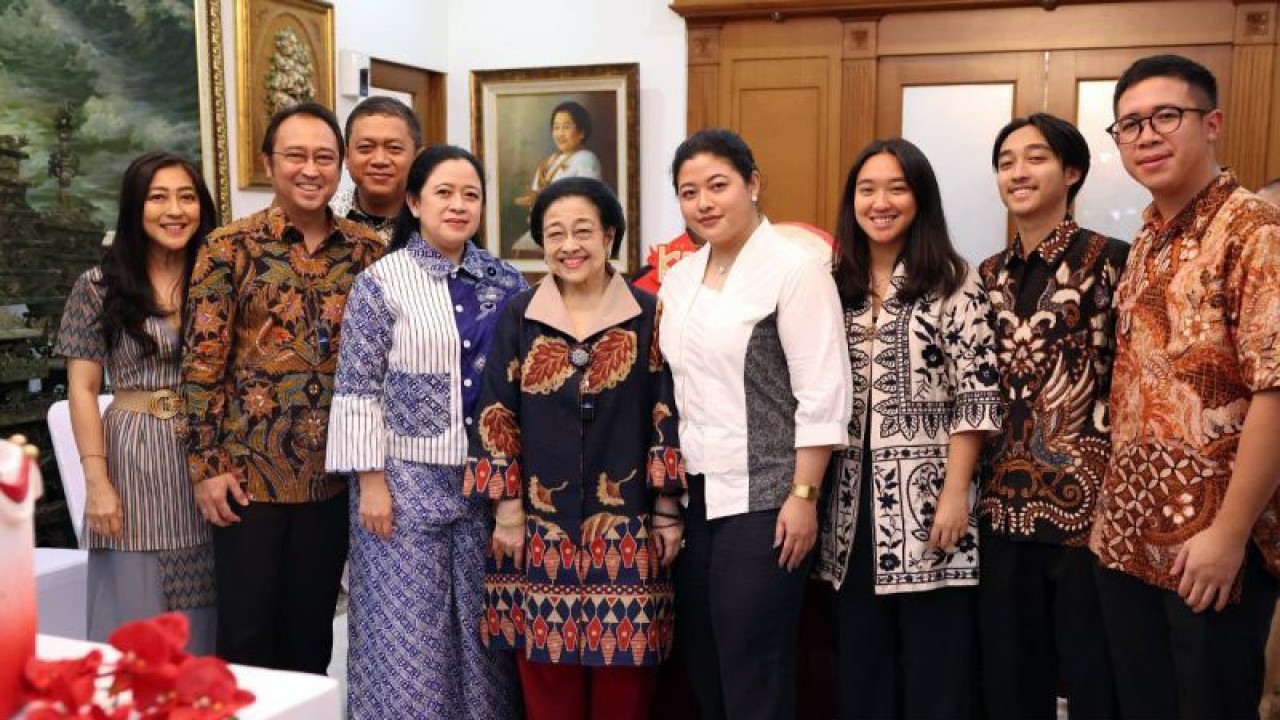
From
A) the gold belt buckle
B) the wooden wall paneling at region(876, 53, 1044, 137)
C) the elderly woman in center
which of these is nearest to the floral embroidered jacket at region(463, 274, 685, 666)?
the elderly woman in center

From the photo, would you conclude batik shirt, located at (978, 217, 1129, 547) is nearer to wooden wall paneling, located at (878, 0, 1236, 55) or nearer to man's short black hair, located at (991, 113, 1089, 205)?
man's short black hair, located at (991, 113, 1089, 205)

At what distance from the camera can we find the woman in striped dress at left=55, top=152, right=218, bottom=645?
2.55 m

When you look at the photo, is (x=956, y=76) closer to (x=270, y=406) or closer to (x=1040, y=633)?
(x=1040, y=633)

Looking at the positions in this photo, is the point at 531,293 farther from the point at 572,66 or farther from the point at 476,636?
the point at 572,66

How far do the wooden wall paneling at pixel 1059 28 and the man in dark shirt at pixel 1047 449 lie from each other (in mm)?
3559

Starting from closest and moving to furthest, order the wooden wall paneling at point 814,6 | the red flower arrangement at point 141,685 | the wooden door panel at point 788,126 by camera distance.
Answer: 1. the red flower arrangement at point 141,685
2. the wooden wall paneling at point 814,6
3. the wooden door panel at point 788,126

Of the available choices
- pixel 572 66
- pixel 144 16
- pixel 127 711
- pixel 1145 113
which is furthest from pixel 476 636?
pixel 572 66

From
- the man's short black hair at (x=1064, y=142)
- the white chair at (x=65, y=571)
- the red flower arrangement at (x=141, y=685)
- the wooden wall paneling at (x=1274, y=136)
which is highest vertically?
the wooden wall paneling at (x=1274, y=136)

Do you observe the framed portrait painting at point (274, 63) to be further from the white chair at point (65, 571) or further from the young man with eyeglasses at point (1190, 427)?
the young man with eyeglasses at point (1190, 427)

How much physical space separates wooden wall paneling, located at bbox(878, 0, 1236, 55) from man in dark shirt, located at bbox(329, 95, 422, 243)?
3379 millimetres

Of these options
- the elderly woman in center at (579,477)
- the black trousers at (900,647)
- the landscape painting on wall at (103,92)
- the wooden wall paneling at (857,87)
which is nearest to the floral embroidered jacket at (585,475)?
the elderly woman in center at (579,477)

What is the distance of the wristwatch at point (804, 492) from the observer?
2205mm

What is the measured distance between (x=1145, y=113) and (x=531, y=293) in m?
1.21

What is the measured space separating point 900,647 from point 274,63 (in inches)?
152
